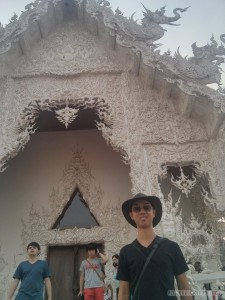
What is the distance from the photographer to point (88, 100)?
529 cm

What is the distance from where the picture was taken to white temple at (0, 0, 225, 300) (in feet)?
15.1

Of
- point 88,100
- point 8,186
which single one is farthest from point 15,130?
point 8,186

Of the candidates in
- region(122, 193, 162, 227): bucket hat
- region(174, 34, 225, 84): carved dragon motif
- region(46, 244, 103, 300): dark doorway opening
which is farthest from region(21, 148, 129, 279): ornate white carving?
region(122, 193, 162, 227): bucket hat

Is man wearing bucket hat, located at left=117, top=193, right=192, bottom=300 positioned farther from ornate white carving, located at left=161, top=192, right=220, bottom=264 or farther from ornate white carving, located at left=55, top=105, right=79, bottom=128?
ornate white carving, located at left=55, top=105, right=79, bottom=128

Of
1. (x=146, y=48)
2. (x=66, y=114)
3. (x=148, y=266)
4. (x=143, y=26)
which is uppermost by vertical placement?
(x=143, y=26)

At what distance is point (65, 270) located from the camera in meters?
5.50

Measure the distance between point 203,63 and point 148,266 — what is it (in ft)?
13.6

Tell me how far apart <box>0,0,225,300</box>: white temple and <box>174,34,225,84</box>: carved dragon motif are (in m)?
0.02

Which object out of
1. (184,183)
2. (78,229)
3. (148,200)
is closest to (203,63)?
(184,183)

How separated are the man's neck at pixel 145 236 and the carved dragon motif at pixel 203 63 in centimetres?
365

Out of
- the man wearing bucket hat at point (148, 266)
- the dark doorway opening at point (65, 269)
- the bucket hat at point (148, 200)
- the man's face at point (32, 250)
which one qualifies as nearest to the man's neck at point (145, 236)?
the man wearing bucket hat at point (148, 266)

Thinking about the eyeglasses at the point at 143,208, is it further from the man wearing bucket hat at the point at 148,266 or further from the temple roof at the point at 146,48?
the temple roof at the point at 146,48

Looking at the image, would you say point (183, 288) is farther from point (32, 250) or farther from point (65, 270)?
point (65, 270)

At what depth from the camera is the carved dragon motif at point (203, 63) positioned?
4715 millimetres
